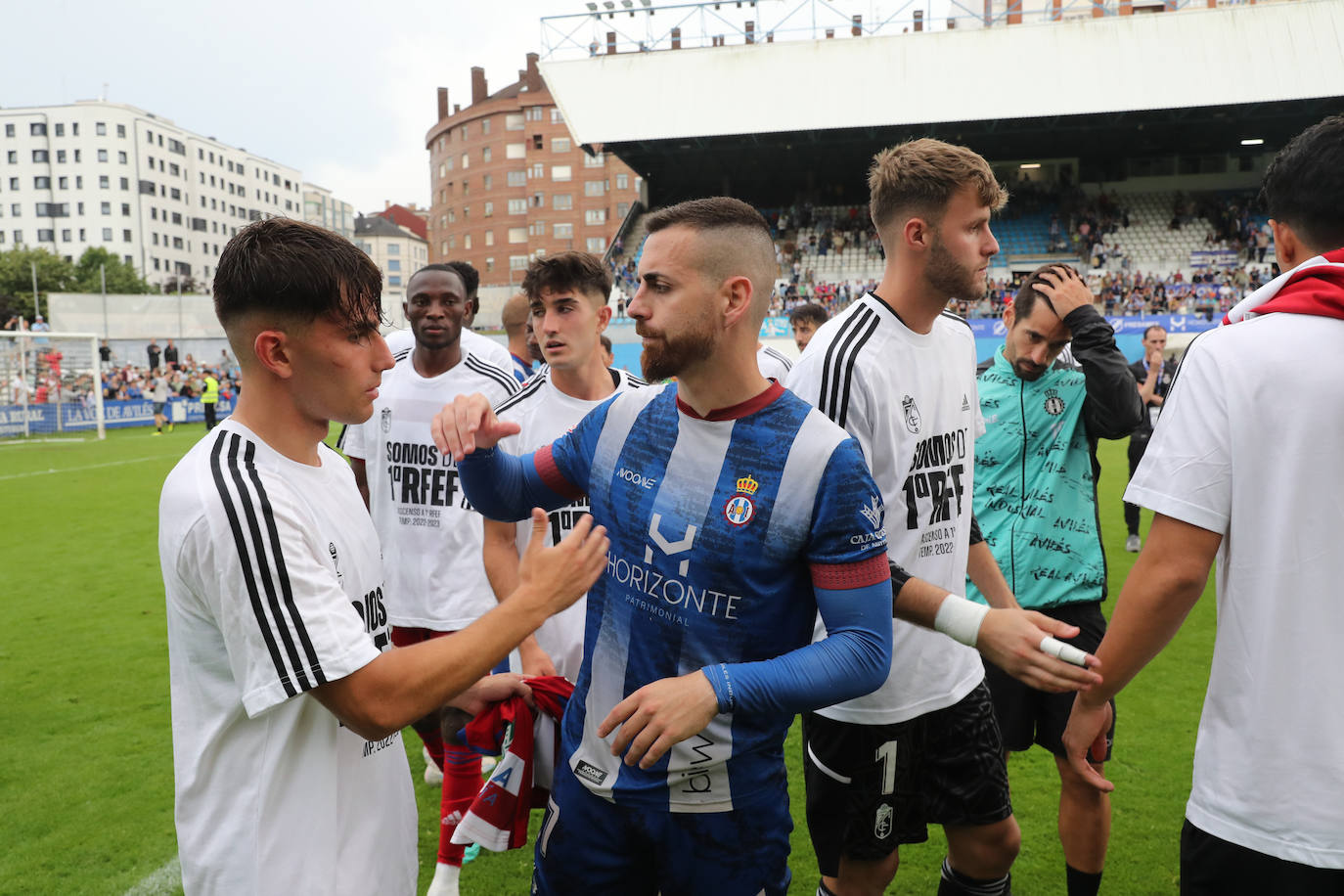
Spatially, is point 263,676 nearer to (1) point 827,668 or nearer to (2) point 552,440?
(1) point 827,668

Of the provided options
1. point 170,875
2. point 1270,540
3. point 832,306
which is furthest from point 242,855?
point 832,306

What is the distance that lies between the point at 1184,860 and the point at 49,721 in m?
6.25

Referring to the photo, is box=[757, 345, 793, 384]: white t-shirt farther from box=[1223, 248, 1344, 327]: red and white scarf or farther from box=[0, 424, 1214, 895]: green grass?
box=[1223, 248, 1344, 327]: red and white scarf

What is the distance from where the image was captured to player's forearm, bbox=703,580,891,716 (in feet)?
5.86

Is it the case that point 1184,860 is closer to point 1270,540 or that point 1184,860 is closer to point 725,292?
point 1270,540

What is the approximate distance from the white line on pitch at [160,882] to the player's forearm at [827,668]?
3.23 metres

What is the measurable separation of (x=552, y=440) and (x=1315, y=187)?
263cm

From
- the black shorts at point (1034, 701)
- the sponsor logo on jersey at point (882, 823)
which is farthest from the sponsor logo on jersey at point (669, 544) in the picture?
the black shorts at point (1034, 701)

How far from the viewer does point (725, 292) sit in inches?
88.4

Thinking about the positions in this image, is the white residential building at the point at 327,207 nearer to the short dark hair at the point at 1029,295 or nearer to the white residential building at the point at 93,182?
the white residential building at the point at 93,182

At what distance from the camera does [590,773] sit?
7.32 ft

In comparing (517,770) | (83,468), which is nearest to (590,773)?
(517,770)

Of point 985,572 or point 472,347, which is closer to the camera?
point 985,572

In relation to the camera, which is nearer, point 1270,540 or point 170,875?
point 1270,540
